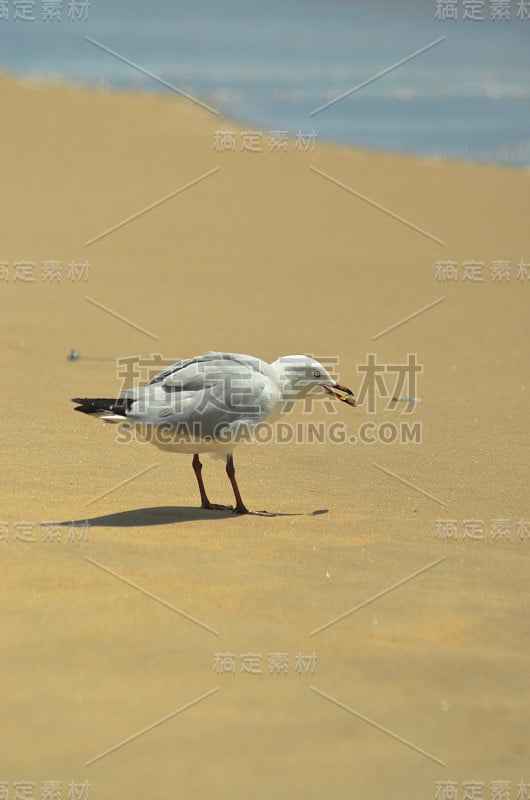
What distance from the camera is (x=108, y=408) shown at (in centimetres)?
606

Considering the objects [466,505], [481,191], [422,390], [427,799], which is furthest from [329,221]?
[427,799]

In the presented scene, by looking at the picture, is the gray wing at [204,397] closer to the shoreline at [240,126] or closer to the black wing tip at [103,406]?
the black wing tip at [103,406]

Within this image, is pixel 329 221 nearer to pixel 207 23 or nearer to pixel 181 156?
pixel 181 156

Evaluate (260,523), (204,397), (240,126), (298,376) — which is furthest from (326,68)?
(260,523)

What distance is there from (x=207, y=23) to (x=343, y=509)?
3447 centimetres

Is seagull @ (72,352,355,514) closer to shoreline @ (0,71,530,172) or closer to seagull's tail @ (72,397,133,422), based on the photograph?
seagull's tail @ (72,397,133,422)

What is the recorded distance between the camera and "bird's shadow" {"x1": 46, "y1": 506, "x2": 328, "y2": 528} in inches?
231

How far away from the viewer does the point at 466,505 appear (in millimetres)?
6617

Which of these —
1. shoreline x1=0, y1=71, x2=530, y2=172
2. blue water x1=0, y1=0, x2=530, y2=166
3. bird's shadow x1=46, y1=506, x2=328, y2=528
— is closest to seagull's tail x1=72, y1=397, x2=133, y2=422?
bird's shadow x1=46, y1=506, x2=328, y2=528

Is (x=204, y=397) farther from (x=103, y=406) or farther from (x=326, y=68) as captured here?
(x=326, y=68)

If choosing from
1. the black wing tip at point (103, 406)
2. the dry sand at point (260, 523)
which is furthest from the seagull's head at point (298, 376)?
the black wing tip at point (103, 406)

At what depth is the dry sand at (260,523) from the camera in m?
3.79

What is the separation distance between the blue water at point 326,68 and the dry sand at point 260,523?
240 inches

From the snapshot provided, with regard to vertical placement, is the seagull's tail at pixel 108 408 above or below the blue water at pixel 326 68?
below
